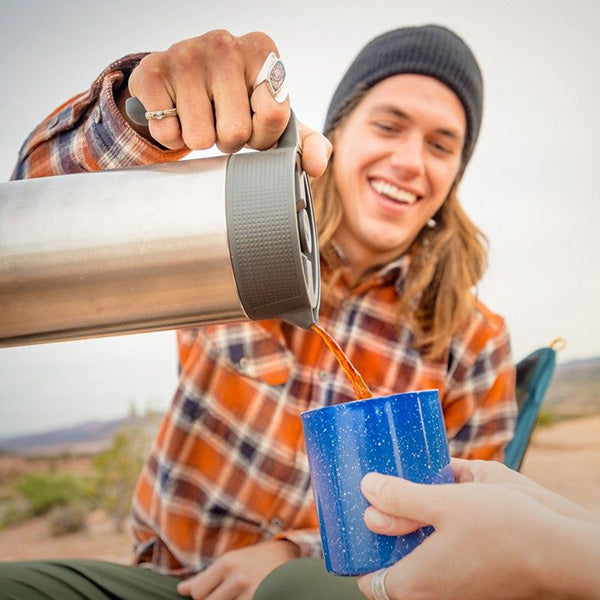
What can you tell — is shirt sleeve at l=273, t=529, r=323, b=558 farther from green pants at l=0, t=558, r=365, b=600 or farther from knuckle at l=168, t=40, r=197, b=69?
knuckle at l=168, t=40, r=197, b=69

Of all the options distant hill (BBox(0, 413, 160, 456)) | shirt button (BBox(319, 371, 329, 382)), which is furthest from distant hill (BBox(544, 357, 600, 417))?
shirt button (BBox(319, 371, 329, 382))

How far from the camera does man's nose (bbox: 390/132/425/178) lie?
1313mm

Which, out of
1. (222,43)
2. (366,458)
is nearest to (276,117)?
(222,43)

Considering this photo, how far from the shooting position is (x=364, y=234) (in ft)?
4.39

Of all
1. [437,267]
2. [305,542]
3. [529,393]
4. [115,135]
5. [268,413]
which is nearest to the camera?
[115,135]

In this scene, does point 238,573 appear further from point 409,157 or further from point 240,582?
point 409,157

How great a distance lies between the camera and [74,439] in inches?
156

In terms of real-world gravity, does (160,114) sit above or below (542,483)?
above

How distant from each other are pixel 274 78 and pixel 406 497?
0.46 m

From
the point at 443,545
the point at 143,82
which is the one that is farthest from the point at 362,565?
the point at 143,82

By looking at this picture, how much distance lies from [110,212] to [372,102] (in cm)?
89

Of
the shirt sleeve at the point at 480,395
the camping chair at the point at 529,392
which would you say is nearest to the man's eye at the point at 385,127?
the shirt sleeve at the point at 480,395

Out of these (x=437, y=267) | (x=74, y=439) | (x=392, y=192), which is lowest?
(x=74, y=439)

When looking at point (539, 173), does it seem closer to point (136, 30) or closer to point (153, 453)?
point (136, 30)
